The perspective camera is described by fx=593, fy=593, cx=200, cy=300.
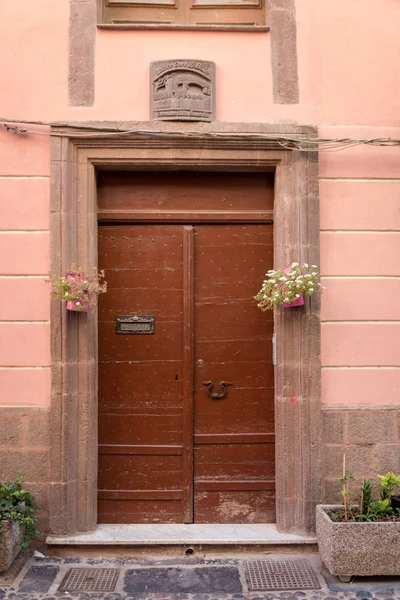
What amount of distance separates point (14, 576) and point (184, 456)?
1.48 meters

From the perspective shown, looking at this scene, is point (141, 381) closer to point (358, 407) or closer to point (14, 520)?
point (14, 520)

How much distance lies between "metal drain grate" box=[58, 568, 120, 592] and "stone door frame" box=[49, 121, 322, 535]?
1.33ft

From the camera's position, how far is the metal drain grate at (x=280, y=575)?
3.94 metres

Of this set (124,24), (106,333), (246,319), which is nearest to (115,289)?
(106,333)

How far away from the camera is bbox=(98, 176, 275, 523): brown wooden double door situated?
4.75 m

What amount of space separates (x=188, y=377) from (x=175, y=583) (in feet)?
4.92

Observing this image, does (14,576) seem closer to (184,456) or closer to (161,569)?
(161,569)

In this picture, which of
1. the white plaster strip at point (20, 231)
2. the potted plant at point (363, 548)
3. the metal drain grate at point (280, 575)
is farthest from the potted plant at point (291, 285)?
the metal drain grate at point (280, 575)

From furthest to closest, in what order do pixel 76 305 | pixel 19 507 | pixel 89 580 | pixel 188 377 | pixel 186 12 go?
1. pixel 186 12
2. pixel 188 377
3. pixel 76 305
4. pixel 19 507
5. pixel 89 580

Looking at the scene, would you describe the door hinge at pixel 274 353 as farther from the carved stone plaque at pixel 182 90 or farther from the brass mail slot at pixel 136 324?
the carved stone plaque at pixel 182 90

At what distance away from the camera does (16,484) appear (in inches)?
171

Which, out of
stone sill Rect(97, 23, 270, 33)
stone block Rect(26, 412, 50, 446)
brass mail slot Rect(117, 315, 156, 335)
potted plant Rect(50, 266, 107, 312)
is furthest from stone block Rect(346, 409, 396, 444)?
stone sill Rect(97, 23, 270, 33)

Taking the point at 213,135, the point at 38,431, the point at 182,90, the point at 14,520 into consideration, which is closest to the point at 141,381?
the point at 38,431

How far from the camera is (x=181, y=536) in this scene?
14.7 ft
